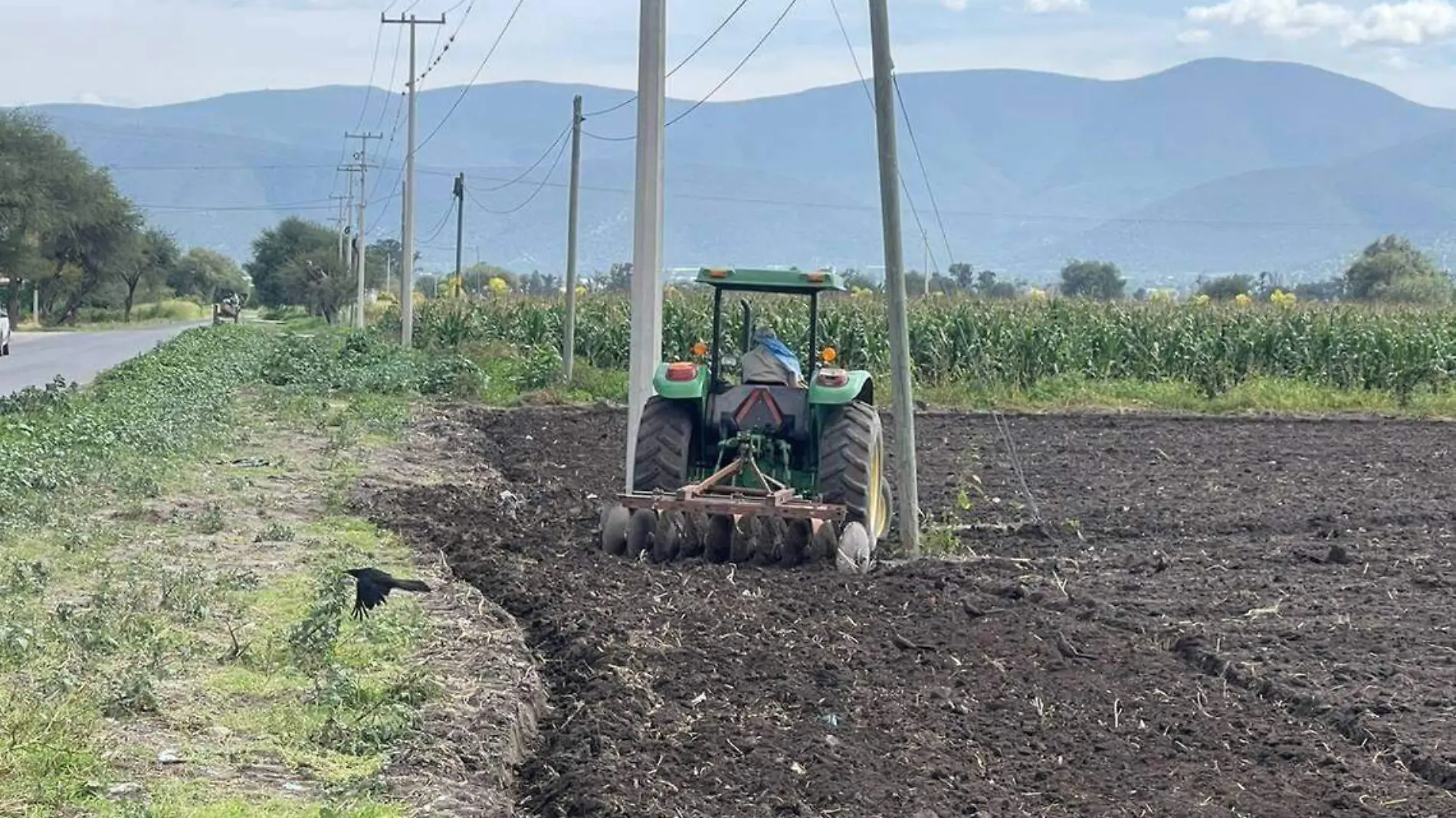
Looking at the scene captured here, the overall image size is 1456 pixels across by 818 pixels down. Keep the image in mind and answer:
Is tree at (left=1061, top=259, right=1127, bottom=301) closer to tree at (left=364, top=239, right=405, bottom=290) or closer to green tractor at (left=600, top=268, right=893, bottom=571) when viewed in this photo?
tree at (left=364, top=239, right=405, bottom=290)

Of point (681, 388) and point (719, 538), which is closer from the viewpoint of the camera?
point (719, 538)

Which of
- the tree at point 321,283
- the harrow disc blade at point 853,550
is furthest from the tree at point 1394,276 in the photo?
the harrow disc blade at point 853,550

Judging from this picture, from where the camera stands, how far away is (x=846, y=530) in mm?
12828

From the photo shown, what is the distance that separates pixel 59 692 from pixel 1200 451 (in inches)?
704

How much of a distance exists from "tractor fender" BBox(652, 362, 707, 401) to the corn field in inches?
718

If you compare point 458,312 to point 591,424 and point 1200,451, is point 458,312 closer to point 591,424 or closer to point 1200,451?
point 591,424

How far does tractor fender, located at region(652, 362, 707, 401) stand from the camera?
1396cm

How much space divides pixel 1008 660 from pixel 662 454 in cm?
458

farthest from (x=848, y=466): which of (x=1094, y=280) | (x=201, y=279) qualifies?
(x=201, y=279)

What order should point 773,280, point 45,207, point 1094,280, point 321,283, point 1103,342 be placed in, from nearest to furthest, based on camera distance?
point 773,280
point 1103,342
point 45,207
point 321,283
point 1094,280

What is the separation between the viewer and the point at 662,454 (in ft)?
45.3

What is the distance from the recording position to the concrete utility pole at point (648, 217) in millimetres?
17094

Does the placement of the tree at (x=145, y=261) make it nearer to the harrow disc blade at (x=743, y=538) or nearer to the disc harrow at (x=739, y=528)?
the disc harrow at (x=739, y=528)

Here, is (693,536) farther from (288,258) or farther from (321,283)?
(288,258)
